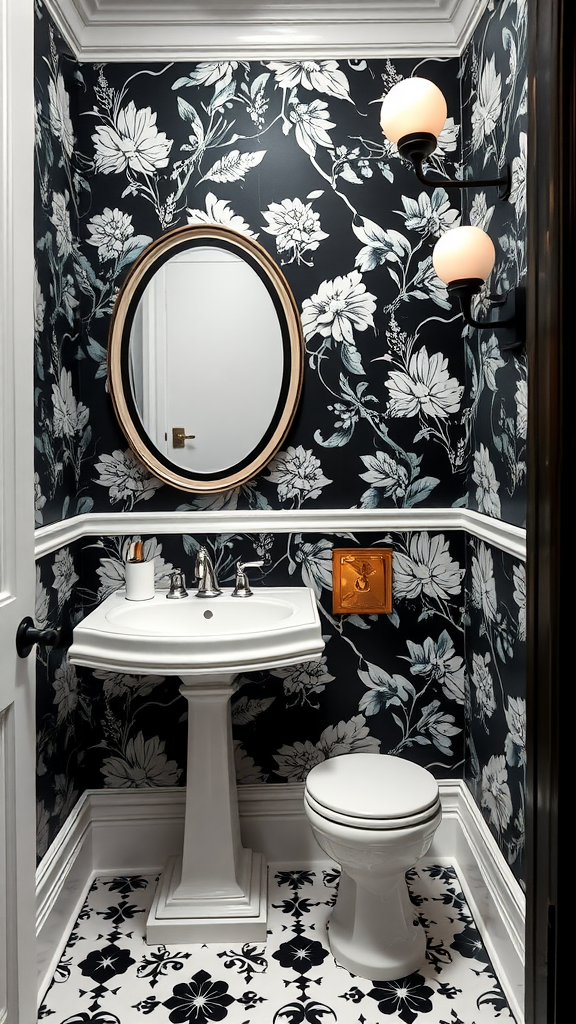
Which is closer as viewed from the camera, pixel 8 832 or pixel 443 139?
pixel 8 832

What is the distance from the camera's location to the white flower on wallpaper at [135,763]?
7.32ft

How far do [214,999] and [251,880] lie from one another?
14.5 inches

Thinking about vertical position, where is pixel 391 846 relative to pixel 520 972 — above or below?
above

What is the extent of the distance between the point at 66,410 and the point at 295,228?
2.91ft

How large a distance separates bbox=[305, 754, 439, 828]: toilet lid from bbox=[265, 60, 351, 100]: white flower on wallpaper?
1979 mm

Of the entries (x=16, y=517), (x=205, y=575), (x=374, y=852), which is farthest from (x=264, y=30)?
(x=374, y=852)

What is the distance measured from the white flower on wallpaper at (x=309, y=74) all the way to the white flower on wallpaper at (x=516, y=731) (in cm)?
184

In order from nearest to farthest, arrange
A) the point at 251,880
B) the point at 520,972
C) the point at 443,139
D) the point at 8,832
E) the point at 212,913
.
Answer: the point at 8,832
the point at 520,972
the point at 212,913
the point at 251,880
the point at 443,139

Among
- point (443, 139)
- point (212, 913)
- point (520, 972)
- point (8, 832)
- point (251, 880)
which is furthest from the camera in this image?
point (443, 139)

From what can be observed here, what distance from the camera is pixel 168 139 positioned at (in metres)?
2.14

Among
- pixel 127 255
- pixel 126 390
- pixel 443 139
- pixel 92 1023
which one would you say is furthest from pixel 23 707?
pixel 443 139

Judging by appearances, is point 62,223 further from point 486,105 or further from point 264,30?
point 486,105

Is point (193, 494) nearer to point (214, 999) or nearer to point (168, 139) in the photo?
point (168, 139)

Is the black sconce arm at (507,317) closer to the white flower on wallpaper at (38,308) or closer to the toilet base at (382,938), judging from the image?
the white flower on wallpaper at (38,308)
